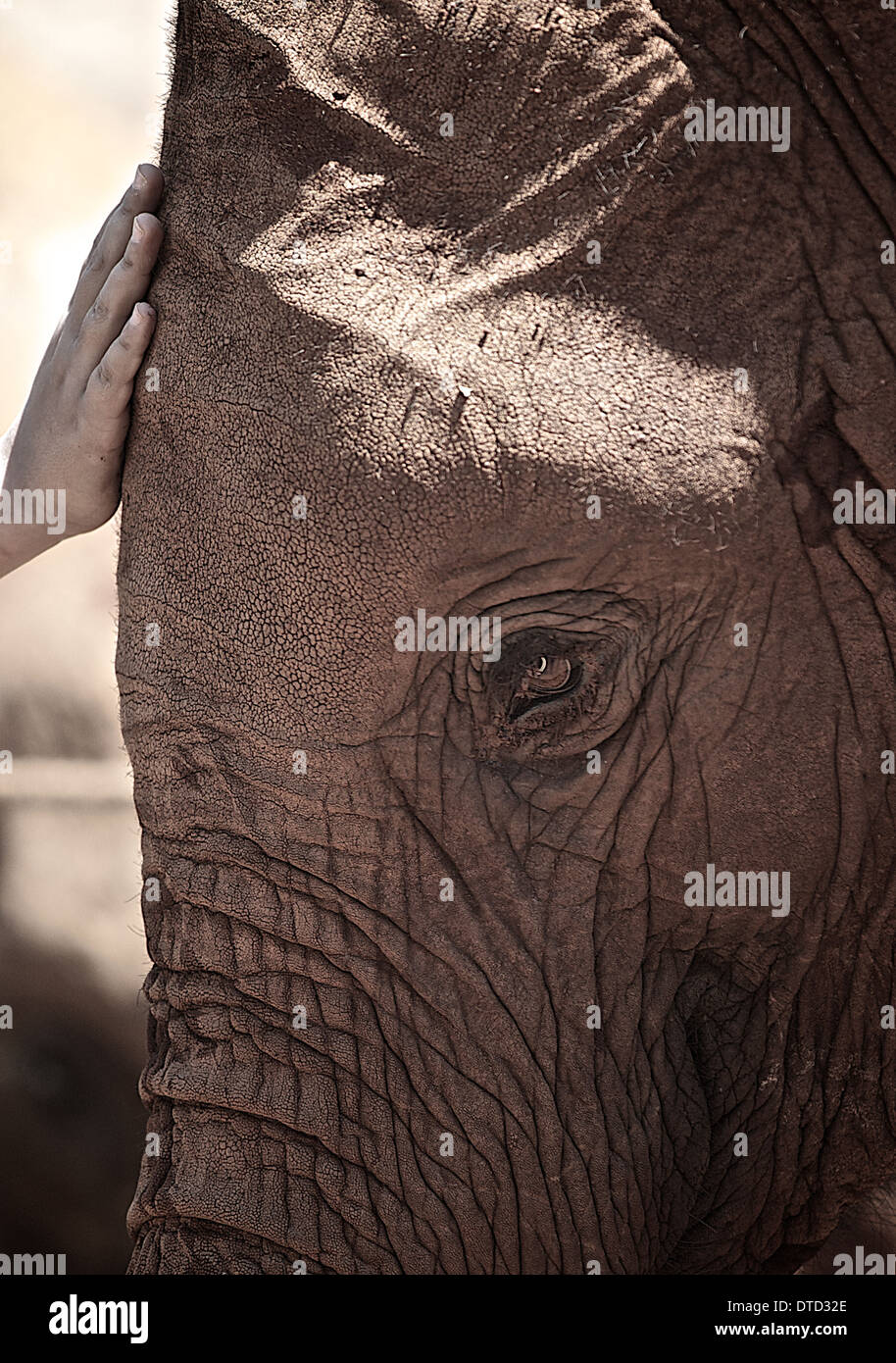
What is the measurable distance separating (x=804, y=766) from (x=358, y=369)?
31.2 inches

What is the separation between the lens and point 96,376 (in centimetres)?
199

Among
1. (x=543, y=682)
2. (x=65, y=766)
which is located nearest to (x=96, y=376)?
(x=543, y=682)

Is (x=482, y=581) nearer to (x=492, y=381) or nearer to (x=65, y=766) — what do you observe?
(x=492, y=381)

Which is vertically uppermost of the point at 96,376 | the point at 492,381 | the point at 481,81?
the point at 481,81

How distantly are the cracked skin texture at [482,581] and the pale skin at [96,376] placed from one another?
0.05 m

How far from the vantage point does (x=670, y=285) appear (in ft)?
6.16

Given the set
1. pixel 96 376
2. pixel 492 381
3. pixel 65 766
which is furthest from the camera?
pixel 65 766

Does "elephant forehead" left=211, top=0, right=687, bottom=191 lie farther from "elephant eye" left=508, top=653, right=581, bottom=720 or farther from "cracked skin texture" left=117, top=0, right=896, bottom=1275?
"elephant eye" left=508, top=653, right=581, bottom=720

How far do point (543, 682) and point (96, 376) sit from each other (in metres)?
0.75

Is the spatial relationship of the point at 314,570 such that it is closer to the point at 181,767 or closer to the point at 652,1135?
the point at 181,767

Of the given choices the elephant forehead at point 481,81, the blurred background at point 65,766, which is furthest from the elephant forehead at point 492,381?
the blurred background at point 65,766

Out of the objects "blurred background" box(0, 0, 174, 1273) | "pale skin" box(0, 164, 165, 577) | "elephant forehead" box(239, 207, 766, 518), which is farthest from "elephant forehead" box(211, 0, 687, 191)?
"blurred background" box(0, 0, 174, 1273)

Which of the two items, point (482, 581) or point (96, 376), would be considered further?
point (96, 376)

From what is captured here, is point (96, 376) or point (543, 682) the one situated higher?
point (96, 376)
